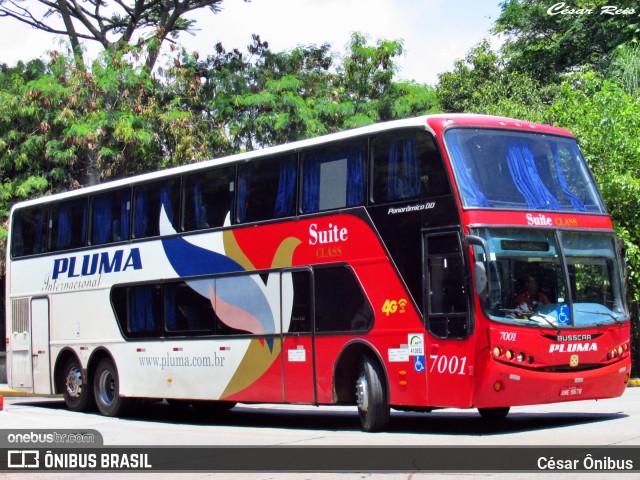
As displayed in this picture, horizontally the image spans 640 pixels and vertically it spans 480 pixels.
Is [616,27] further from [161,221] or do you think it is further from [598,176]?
[161,221]

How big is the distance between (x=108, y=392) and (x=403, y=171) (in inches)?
346

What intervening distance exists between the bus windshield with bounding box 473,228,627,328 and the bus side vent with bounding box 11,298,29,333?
485 inches

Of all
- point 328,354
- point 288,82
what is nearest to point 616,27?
point 288,82

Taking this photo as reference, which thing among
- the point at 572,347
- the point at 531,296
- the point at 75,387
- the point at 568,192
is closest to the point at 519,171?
the point at 568,192

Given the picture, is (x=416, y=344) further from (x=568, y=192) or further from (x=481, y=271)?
(x=568, y=192)

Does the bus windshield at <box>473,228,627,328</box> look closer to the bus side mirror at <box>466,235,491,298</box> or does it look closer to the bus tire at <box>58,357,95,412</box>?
the bus side mirror at <box>466,235,491,298</box>

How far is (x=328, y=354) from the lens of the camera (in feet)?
49.7

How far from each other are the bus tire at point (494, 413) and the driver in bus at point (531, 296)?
2.42 metres

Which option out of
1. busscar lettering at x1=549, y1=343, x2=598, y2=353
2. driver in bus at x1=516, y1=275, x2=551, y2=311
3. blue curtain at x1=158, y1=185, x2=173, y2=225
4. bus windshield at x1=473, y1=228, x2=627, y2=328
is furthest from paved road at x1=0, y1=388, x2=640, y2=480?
blue curtain at x1=158, y1=185, x2=173, y2=225

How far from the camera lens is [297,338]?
15.8 meters

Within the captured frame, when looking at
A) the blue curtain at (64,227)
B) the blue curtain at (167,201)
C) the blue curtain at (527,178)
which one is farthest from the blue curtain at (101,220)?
the blue curtain at (527,178)

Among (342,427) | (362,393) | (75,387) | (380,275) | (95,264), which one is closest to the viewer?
(380,275)
